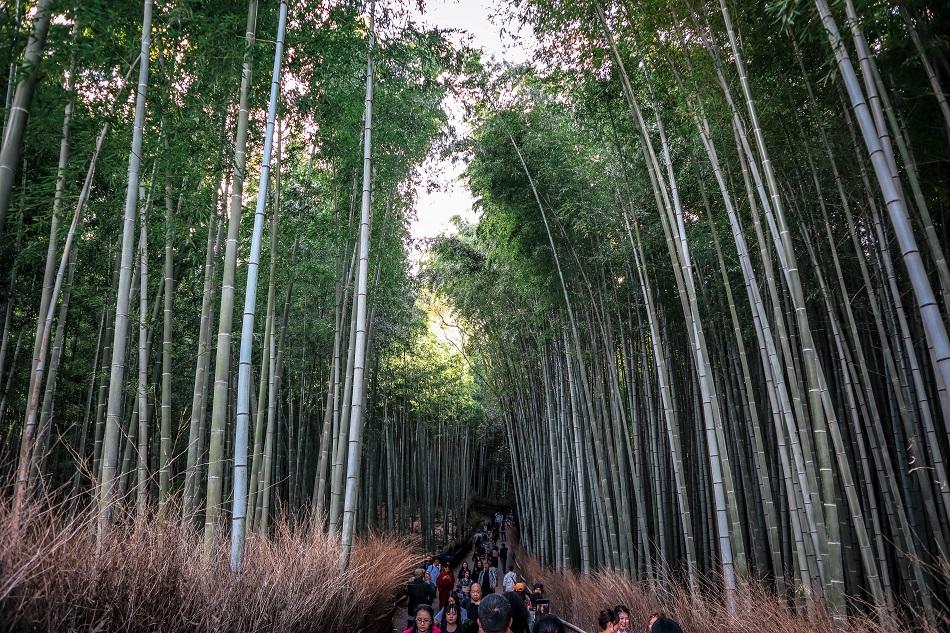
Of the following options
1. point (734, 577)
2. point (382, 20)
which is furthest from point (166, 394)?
point (734, 577)

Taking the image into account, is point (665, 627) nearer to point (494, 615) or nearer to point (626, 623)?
point (626, 623)

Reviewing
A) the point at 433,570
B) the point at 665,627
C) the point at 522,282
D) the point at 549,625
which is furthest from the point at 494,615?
the point at 522,282

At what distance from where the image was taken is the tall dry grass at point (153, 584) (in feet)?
4.82

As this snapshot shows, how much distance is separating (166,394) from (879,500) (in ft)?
18.9

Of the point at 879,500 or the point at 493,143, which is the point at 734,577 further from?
the point at 493,143

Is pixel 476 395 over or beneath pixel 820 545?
over

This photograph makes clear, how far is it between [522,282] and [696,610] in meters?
4.41

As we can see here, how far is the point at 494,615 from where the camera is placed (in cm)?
226

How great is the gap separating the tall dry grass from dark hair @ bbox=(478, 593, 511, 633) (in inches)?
35.3

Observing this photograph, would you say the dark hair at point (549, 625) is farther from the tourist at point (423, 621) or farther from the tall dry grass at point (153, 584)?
the tall dry grass at point (153, 584)

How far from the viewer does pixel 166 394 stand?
4.32 metres

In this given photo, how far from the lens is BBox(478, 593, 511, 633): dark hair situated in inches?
88.7

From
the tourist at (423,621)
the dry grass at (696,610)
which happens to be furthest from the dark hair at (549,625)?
the dry grass at (696,610)

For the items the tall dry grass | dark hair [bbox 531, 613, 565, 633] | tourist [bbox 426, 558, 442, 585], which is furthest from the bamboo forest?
tourist [bbox 426, 558, 442, 585]
